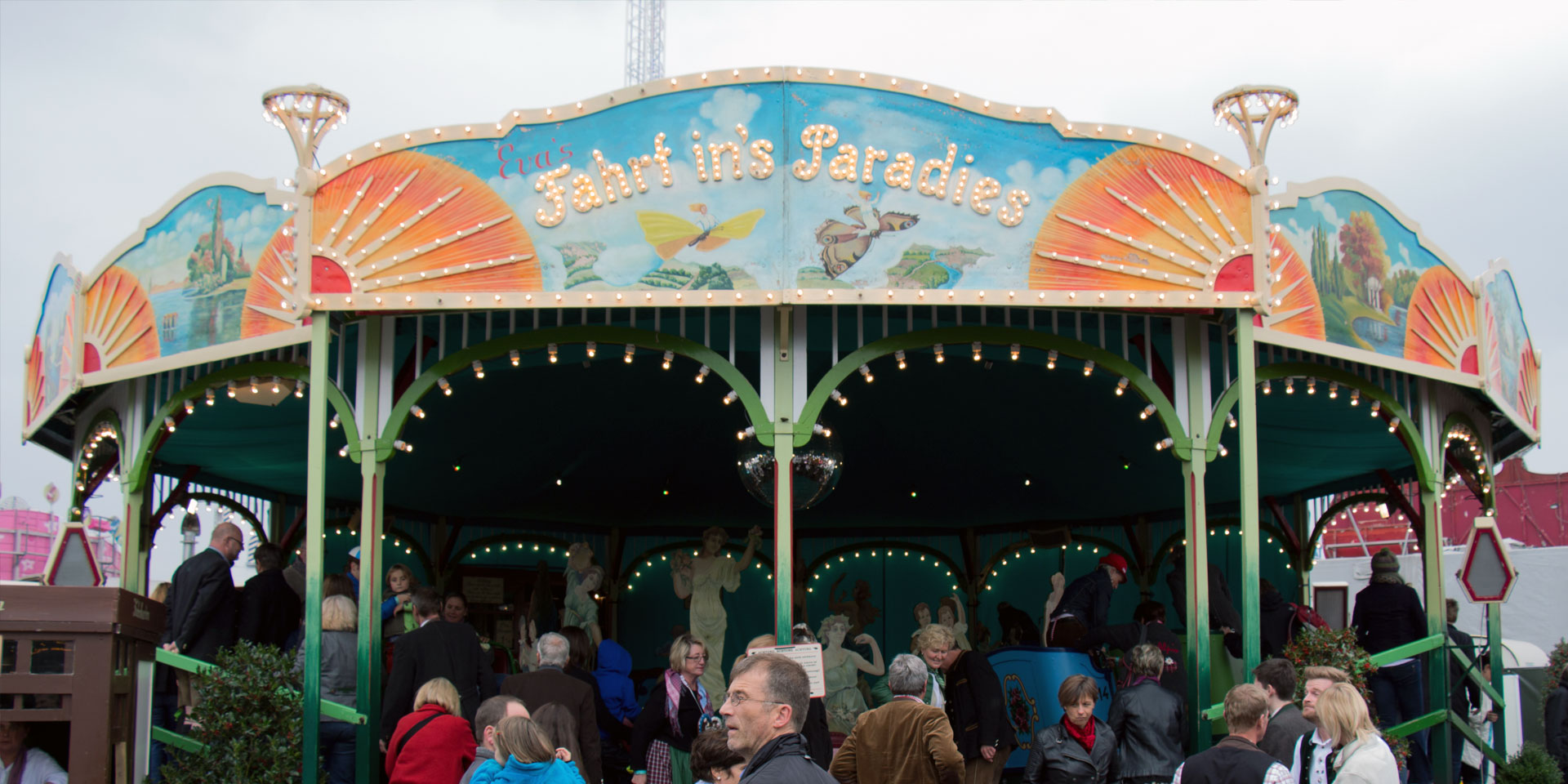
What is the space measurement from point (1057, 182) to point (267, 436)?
26.5 ft

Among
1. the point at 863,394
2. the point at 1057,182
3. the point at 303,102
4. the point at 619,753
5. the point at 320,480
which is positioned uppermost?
the point at 303,102

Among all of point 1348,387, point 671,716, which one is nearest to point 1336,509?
point 1348,387

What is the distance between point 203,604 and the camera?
33.1 ft

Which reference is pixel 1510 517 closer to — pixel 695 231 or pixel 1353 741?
pixel 695 231

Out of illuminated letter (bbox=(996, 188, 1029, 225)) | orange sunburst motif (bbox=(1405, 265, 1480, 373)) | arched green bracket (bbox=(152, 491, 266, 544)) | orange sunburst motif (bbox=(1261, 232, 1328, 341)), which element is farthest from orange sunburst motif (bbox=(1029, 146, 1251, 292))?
arched green bracket (bbox=(152, 491, 266, 544))

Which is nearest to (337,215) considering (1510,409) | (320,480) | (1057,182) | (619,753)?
(320,480)

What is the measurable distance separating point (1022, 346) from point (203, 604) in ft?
19.8

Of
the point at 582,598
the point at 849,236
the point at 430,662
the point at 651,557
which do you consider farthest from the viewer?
the point at 651,557

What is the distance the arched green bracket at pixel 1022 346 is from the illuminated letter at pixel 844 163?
120cm

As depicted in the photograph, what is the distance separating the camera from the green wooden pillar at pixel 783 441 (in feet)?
30.8

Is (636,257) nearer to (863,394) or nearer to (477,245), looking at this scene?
(477,245)

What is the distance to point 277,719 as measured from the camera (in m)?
9.31

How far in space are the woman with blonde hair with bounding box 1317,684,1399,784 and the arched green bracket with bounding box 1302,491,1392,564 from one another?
9.71 m

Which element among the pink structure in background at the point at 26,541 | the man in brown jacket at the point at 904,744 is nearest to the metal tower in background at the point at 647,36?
the pink structure in background at the point at 26,541
